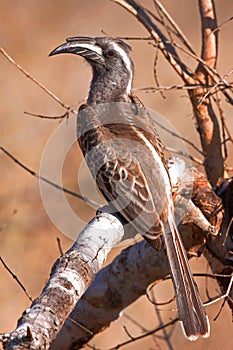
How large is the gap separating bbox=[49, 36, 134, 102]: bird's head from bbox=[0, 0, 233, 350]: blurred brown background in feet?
7.77

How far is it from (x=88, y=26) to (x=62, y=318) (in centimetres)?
869

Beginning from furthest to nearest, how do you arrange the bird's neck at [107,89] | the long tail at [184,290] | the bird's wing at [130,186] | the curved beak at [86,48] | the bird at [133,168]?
the bird's neck at [107,89] < the curved beak at [86,48] < the bird's wing at [130,186] < the bird at [133,168] < the long tail at [184,290]

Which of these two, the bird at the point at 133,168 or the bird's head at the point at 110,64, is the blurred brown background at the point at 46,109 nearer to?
the bird's head at the point at 110,64

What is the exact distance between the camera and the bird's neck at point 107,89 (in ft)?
14.5

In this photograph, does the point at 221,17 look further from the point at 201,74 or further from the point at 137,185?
the point at 137,185

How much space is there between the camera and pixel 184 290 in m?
3.54

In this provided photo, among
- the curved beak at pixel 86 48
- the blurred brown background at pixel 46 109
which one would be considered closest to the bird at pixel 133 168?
the curved beak at pixel 86 48

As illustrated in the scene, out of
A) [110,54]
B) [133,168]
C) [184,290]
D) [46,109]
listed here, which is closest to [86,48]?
[110,54]

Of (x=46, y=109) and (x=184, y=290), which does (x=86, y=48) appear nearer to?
(x=184, y=290)

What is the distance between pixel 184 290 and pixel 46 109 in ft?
21.0

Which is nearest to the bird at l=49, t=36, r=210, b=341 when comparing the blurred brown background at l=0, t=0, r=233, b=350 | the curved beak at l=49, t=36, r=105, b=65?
the curved beak at l=49, t=36, r=105, b=65

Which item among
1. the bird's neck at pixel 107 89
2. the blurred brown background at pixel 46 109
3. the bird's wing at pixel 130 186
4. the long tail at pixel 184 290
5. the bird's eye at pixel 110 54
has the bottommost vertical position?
the long tail at pixel 184 290

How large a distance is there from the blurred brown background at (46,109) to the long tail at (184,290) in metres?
2.91

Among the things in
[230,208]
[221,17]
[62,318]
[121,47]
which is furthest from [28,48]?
[62,318]
